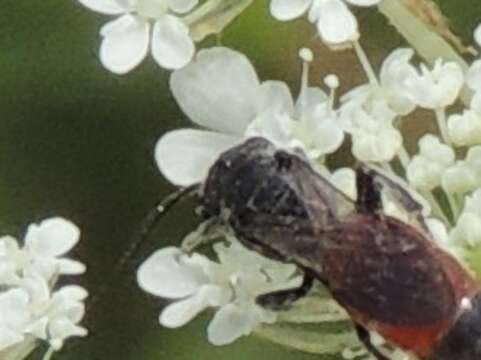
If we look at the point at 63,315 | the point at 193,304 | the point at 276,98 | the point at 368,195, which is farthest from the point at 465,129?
the point at 63,315

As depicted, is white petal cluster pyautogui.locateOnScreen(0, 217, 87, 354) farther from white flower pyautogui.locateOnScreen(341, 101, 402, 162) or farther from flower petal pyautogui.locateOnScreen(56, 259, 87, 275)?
white flower pyautogui.locateOnScreen(341, 101, 402, 162)

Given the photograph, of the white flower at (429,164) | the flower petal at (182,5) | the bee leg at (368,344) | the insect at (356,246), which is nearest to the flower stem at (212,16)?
the flower petal at (182,5)

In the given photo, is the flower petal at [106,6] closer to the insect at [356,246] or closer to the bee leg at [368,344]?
the insect at [356,246]

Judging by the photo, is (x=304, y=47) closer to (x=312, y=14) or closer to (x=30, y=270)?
(x=312, y=14)

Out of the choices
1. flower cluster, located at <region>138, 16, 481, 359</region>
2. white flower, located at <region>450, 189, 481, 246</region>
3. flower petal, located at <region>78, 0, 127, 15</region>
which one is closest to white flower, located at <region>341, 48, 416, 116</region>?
flower cluster, located at <region>138, 16, 481, 359</region>

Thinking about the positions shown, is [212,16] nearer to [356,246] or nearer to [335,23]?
[335,23]

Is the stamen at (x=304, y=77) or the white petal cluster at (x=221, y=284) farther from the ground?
the stamen at (x=304, y=77)
